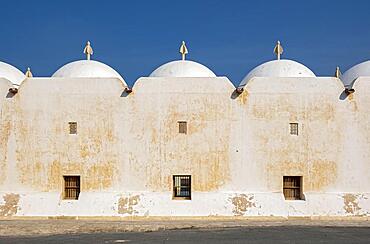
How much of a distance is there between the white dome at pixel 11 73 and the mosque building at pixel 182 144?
2590 mm

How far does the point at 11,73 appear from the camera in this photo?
701 inches

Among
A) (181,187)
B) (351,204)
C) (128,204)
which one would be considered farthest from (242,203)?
(128,204)

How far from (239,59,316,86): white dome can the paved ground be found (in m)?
6.45

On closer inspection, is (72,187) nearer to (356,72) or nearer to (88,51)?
(88,51)

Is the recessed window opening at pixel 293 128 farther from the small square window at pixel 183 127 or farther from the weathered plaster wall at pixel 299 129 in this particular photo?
the small square window at pixel 183 127

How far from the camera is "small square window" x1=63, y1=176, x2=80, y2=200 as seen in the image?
15.0m

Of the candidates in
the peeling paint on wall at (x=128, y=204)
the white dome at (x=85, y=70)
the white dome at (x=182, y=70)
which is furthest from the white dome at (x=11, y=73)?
the peeling paint on wall at (x=128, y=204)

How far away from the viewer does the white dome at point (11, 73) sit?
57.4 feet

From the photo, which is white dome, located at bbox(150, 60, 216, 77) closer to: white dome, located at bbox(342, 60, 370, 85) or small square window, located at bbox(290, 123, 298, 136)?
small square window, located at bbox(290, 123, 298, 136)

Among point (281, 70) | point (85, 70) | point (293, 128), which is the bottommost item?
point (293, 128)

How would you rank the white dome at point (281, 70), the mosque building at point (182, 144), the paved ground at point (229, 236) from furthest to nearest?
the white dome at point (281, 70), the mosque building at point (182, 144), the paved ground at point (229, 236)

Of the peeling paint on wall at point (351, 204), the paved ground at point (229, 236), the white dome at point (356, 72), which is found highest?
the white dome at point (356, 72)

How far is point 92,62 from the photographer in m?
18.3

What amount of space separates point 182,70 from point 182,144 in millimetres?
3624
